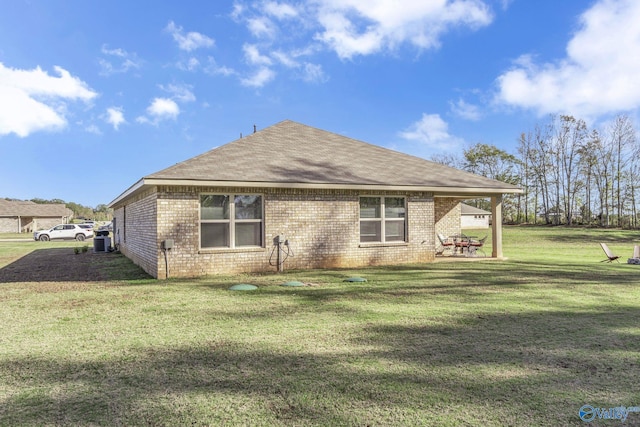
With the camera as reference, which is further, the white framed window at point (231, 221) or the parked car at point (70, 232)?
the parked car at point (70, 232)

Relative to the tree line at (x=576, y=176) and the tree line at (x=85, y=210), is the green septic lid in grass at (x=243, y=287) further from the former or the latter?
the tree line at (x=85, y=210)


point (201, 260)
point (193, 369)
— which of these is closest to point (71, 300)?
point (201, 260)

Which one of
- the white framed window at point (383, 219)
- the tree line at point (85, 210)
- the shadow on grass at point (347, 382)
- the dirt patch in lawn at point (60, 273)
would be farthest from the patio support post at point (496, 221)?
the tree line at point (85, 210)

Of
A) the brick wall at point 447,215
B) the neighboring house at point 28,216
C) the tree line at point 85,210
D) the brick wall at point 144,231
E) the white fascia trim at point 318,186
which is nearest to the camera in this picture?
the white fascia trim at point 318,186

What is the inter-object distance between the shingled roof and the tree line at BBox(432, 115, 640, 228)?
105 ft

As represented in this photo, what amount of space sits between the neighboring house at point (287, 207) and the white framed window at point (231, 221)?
0.09 feet

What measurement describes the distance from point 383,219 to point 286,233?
11.0 feet

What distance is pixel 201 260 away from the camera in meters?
10.3

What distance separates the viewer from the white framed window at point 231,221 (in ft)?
34.4

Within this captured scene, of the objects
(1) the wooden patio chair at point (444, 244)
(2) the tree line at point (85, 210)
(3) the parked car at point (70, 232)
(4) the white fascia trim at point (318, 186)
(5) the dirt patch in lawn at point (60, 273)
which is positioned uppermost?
(2) the tree line at point (85, 210)

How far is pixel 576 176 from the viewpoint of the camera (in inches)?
1836

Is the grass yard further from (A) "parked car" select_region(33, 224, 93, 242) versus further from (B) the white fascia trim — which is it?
(A) "parked car" select_region(33, 224, 93, 242)

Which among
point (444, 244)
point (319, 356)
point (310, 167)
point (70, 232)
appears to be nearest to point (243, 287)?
point (319, 356)

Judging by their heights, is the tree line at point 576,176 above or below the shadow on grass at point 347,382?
above
